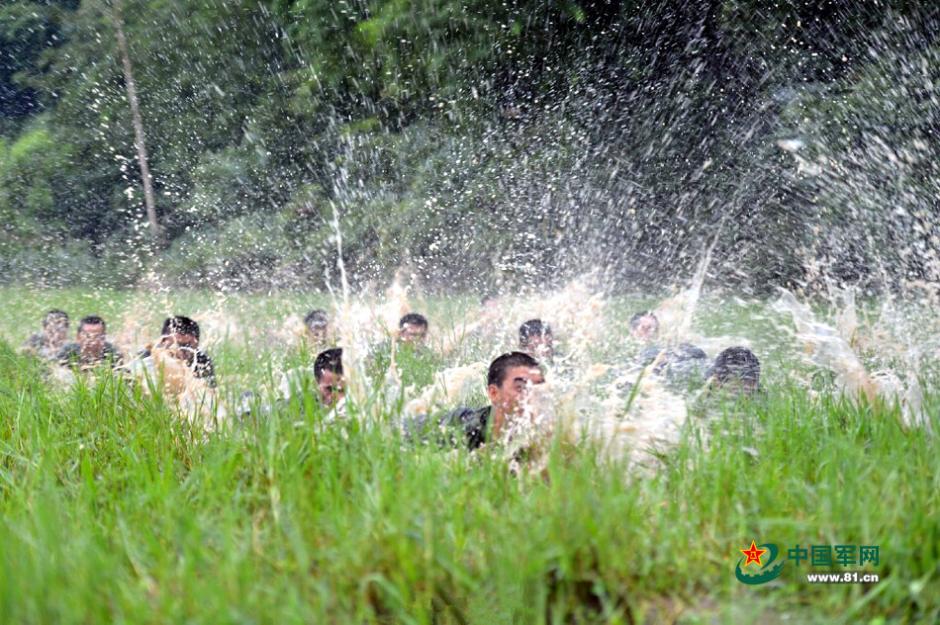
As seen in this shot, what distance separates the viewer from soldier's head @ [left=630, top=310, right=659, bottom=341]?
7.12 m

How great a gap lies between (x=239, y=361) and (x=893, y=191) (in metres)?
7.48

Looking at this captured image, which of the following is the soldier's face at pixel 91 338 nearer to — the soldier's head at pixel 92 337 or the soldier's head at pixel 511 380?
the soldier's head at pixel 92 337

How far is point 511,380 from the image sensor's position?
3.98 m

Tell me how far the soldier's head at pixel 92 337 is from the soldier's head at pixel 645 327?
353cm

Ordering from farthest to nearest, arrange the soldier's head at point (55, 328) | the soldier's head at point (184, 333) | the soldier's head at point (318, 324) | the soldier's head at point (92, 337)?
the soldier's head at point (55, 328)
the soldier's head at point (318, 324)
the soldier's head at point (92, 337)
the soldier's head at point (184, 333)

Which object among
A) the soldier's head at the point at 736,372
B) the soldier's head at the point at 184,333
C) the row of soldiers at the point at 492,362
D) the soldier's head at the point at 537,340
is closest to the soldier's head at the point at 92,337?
the row of soldiers at the point at 492,362

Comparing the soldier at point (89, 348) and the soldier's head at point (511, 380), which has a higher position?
the soldier at point (89, 348)

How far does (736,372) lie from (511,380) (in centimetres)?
112

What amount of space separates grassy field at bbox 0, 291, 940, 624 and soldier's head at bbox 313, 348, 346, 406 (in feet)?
1.90

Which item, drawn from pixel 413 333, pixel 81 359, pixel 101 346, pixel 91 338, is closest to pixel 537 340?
pixel 413 333

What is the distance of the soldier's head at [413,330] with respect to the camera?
23.3 feet

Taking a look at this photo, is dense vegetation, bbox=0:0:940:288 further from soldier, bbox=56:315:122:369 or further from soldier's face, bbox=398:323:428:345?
soldier, bbox=56:315:122:369

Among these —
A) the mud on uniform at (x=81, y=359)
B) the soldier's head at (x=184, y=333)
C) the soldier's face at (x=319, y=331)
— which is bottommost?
the mud on uniform at (x=81, y=359)

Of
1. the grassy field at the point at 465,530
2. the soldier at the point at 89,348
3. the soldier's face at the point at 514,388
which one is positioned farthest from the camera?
the soldier at the point at 89,348
